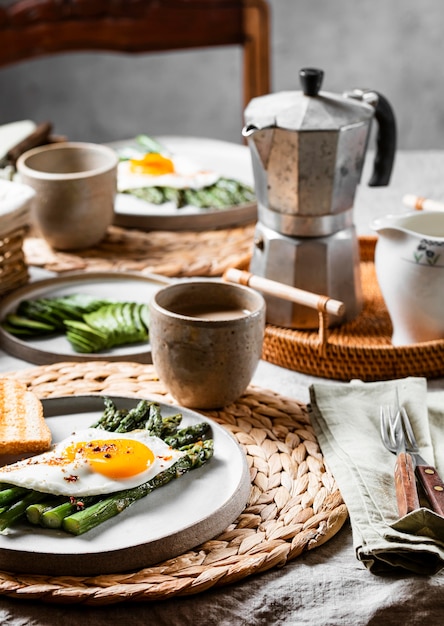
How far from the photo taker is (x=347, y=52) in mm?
4738

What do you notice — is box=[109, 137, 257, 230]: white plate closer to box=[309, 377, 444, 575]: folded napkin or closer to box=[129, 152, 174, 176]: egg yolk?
box=[129, 152, 174, 176]: egg yolk

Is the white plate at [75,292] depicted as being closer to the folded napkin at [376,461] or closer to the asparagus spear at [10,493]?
the folded napkin at [376,461]

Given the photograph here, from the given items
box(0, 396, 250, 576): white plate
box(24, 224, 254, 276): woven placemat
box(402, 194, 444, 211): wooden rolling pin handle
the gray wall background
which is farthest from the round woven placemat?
the gray wall background

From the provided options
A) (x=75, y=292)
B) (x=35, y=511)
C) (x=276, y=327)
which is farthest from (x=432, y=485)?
(x=75, y=292)

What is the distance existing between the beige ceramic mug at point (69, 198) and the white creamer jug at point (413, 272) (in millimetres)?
665

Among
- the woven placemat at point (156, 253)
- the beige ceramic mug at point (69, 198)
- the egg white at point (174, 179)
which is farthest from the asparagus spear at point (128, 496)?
the egg white at point (174, 179)

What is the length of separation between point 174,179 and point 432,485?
4.01ft

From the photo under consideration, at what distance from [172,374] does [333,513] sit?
336 millimetres

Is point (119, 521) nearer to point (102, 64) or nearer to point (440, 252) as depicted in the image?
point (440, 252)

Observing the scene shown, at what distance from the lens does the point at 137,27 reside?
2881 mm

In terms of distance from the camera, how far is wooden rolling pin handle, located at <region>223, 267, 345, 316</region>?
4.75 ft

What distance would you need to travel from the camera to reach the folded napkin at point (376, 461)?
1012 mm

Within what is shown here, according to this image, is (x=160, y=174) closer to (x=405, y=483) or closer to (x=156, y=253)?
(x=156, y=253)

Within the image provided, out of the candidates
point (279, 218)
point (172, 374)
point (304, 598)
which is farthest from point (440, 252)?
point (304, 598)
